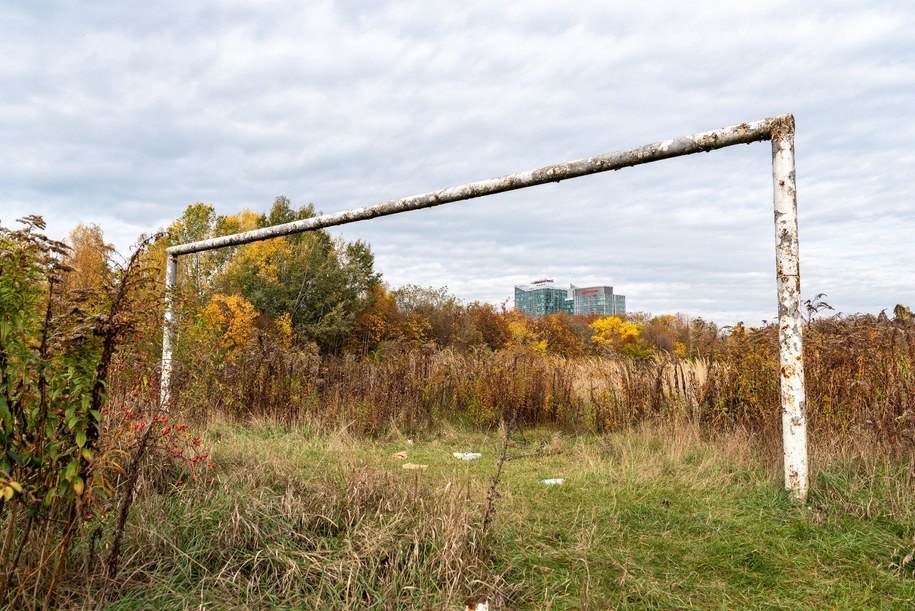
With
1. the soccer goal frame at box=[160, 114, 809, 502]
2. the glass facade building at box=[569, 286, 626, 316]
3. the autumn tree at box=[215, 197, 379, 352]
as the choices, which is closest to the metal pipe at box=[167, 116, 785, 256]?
the soccer goal frame at box=[160, 114, 809, 502]

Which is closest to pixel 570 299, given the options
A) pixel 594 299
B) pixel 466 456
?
pixel 594 299

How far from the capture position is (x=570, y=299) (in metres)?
60.2

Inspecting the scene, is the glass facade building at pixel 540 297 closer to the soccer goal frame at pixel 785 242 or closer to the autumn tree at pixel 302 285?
the autumn tree at pixel 302 285

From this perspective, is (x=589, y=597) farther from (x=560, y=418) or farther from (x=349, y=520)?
(x=560, y=418)

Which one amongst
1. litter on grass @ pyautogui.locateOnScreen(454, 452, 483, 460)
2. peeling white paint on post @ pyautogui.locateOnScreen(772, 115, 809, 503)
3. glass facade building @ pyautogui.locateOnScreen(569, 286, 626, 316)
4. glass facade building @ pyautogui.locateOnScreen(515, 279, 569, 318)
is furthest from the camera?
glass facade building @ pyautogui.locateOnScreen(569, 286, 626, 316)

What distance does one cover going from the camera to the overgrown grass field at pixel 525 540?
2.46 meters

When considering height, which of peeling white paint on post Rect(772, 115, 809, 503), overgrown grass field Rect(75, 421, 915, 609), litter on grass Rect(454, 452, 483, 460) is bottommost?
litter on grass Rect(454, 452, 483, 460)

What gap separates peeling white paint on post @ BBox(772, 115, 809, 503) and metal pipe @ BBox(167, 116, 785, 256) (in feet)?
0.69

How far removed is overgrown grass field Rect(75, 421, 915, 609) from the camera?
2459 mm

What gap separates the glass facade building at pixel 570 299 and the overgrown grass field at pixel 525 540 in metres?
48.2

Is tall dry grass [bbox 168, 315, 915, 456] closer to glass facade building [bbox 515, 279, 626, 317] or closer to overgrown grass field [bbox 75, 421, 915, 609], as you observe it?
overgrown grass field [bbox 75, 421, 915, 609]

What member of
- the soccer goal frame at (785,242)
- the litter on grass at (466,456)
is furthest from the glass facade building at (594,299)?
the soccer goal frame at (785,242)

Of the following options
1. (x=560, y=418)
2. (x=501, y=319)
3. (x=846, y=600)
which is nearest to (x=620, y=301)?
(x=501, y=319)

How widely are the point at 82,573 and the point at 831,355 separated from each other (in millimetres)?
5876
